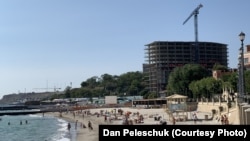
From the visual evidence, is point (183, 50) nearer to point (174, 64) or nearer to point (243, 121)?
point (174, 64)

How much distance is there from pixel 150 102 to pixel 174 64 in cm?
8550

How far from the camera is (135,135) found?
646 cm

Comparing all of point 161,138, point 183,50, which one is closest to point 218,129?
point 161,138

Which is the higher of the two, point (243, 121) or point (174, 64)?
point (174, 64)

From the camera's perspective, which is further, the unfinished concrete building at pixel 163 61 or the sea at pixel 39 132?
the unfinished concrete building at pixel 163 61

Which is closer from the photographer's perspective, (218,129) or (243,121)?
(218,129)

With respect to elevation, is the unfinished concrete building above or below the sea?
above

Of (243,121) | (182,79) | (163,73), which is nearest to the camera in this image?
(243,121)

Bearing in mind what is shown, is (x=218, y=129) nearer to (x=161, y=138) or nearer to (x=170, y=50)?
(x=161, y=138)

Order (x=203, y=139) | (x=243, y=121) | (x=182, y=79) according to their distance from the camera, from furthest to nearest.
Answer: (x=182, y=79)
(x=243, y=121)
(x=203, y=139)

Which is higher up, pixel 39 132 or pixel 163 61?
pixel 163 61

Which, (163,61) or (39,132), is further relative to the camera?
(163,61)

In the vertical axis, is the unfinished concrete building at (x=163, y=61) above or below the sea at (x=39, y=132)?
above

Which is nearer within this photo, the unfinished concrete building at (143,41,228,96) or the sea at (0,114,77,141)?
the sea at (0,114,77,141)
